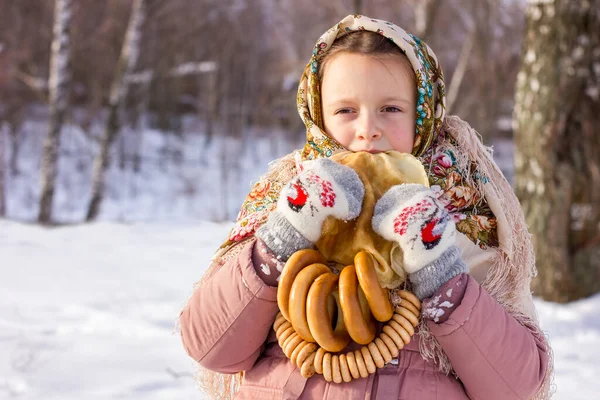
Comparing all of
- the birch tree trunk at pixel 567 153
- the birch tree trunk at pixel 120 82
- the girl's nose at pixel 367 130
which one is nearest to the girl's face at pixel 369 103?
the girl's nose at pixel 367 130

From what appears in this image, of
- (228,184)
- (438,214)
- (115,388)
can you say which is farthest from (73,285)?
(228,184)

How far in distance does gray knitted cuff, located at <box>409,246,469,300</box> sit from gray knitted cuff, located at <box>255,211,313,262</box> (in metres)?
0.24

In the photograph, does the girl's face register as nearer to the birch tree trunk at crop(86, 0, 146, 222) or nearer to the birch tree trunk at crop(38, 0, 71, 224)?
the birch tree trunk at crop(38, 0, 71, 224)

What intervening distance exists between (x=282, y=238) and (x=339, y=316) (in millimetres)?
205

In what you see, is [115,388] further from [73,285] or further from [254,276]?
[73,285]

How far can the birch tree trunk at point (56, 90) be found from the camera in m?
9.53

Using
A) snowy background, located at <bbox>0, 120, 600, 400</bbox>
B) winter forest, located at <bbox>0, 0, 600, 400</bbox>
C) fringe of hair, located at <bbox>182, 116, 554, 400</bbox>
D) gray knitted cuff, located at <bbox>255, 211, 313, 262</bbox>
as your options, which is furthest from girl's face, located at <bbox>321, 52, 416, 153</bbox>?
snowy background, located at <bbox>0, 120, 600, 400</bbox>

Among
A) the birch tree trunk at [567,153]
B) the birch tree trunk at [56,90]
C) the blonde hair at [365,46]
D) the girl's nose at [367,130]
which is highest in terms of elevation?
the blonde hair at [365,46]

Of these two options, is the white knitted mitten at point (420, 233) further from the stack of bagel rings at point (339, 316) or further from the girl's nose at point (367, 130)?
the girl's nose at point (367, 130)

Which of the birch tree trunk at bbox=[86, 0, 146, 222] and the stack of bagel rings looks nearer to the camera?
the stack of bagel rings

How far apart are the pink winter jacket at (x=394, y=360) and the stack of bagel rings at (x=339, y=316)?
0.07 metres

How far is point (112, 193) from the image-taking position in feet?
57.4

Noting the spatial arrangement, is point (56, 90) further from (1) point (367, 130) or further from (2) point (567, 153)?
(1) point (367, 130)

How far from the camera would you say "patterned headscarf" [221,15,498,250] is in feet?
4.67
